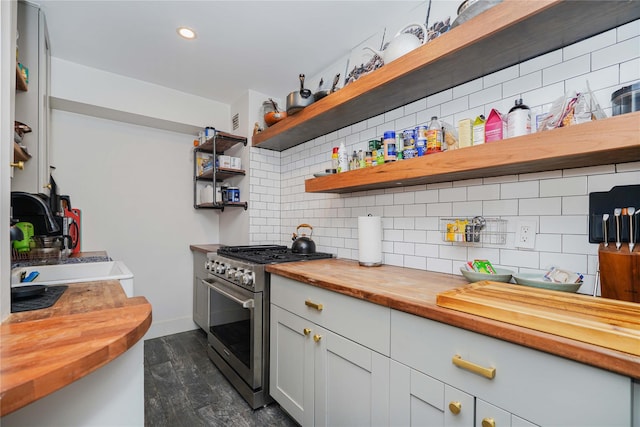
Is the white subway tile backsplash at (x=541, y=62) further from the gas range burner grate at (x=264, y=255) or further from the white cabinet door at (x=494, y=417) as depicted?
the gas range burner grate at (x=264, y=255)

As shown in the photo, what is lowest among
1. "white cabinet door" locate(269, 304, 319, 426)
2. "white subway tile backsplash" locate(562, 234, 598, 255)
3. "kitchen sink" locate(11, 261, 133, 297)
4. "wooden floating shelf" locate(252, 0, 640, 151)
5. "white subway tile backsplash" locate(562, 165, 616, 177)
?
"white cabinet door" locate(269, 304, 319, 426)

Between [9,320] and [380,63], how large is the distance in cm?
209

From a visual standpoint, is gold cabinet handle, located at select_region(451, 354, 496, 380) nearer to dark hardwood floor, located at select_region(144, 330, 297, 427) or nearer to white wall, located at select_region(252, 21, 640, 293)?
white wall, located at select_region(252, 21, 640, 293)

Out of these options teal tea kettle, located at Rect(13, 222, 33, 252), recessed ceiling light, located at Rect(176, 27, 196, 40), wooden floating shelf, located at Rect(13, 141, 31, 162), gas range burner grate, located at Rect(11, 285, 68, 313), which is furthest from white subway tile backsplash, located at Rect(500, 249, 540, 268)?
teal tea kettle, located at Rect(13, 222, 33, 252)

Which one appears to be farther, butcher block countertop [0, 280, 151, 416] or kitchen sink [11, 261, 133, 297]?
kitchen sink [11, 261, 133, 297]

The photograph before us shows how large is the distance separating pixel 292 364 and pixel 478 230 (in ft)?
4.12

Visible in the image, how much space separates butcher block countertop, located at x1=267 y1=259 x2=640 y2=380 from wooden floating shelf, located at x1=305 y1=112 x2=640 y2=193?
53cm

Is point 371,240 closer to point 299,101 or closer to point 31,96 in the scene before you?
point 299,101

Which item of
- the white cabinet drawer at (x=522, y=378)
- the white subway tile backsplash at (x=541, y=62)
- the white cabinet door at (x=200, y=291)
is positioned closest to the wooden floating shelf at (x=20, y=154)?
the white cabinet door at (x=200, y=291)

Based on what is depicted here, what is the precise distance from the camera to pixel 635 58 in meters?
1.06

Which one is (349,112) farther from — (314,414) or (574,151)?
(314,414)

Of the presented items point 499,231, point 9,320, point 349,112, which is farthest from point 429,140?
point 9,320

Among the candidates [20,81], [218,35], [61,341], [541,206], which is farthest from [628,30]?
[20,81]

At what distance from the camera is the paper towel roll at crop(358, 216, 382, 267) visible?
182 cm
